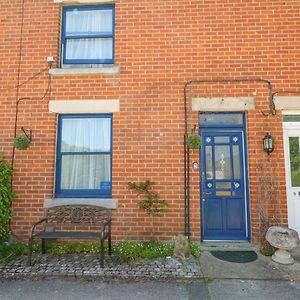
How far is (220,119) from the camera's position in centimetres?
619

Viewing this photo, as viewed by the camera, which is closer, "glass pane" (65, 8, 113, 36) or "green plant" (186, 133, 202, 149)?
"green plant" (186, 133, 202, 149)

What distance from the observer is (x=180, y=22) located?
20.7 feet

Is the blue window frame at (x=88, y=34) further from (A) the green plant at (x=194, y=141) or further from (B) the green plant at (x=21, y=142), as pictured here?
(A) the green plant at (x=194, y=141)

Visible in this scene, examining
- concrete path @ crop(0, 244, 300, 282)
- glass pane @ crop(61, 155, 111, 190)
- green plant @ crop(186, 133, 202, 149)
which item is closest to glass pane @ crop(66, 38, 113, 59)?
glass pane @ crop(61, 155, 111, 190)

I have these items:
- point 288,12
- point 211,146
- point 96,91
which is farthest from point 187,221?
point 288,12

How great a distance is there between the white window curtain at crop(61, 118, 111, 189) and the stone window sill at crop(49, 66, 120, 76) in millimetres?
1029

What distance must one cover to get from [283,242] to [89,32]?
6.02 m

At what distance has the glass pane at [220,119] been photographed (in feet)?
20.2

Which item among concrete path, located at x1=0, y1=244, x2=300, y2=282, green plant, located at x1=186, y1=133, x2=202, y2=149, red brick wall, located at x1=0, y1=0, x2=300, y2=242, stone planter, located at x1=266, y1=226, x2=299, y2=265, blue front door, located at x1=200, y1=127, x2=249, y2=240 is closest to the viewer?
concrete path, located at x1=0, y1=244, x2=300, y2=282

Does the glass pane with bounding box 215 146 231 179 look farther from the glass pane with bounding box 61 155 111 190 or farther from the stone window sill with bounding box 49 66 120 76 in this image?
the stone window sill with bounding box 49 66 120 76

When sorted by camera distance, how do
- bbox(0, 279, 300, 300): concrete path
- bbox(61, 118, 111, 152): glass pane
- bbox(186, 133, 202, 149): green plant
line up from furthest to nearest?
bbox(61, 118, 111, 152): glass pane → bbox(186, 133, 202, 149): green plant → bbox(0, 279, 300, 300): concrete path

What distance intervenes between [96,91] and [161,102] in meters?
1.46

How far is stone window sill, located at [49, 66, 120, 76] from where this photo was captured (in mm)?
6184

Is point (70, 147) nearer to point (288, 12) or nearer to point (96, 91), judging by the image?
point (96, 91)
